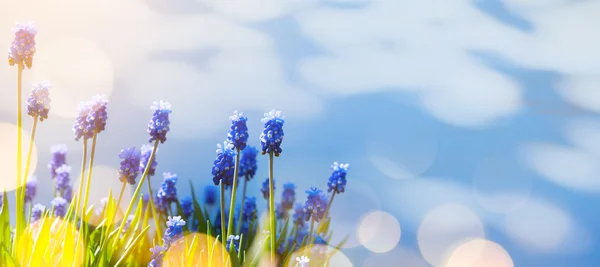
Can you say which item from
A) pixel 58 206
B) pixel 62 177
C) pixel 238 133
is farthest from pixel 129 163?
pixel 62 177

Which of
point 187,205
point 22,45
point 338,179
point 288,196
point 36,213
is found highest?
point 22,45

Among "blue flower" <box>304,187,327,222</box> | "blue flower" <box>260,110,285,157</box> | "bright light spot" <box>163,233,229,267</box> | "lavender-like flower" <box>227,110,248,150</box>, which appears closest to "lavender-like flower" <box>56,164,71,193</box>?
"bright light spot" <box>163,233,229,267</box>

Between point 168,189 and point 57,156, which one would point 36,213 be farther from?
point 168,189

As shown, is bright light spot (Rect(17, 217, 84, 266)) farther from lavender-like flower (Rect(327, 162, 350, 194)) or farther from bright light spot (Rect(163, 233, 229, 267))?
lavender-like flower (Rect(327, 162, 350, 194))

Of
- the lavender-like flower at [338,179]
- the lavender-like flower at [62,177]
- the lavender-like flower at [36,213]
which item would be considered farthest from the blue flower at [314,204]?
the lavender-like flower at [36,213]

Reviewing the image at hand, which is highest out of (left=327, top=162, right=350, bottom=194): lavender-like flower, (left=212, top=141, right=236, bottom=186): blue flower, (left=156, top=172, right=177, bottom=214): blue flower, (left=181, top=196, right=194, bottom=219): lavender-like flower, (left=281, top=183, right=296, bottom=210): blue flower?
(left=212, top=141, right=236, bottom=186): blue flower

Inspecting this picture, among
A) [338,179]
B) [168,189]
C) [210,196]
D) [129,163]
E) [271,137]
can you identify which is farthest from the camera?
[210,196]
